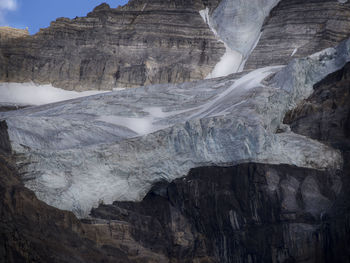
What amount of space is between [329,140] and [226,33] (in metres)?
23.0

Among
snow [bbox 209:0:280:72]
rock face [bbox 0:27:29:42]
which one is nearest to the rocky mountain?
snow [bbox 209:0:280:72]

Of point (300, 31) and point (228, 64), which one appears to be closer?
point (300, 31)

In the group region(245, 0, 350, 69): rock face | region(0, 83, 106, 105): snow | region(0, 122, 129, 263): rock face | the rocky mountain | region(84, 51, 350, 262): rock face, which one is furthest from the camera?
region(0, 83, 106, 105): snow

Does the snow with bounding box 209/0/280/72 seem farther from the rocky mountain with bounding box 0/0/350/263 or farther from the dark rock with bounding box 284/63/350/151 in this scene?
the dark rock with bounding box 284/63/350/151

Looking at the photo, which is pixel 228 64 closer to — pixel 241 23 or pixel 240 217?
pixel 241 23

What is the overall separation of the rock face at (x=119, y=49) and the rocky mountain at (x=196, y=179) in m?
13.6

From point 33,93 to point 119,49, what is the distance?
8.22 metres

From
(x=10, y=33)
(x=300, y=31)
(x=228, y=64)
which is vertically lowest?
(x=228, y=64)

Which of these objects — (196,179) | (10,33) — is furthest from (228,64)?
(196,179)

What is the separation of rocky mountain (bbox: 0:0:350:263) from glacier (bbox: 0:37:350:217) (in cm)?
5

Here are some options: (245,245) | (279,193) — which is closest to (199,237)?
(245,245)

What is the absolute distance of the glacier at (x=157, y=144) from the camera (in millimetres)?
22562

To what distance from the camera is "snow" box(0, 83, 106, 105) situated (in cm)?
4094

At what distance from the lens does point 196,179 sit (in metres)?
23.0
